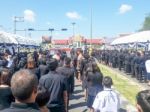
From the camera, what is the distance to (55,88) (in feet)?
27.3

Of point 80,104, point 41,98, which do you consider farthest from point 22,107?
point 80,104

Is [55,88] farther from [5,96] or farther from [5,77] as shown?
[5,96]

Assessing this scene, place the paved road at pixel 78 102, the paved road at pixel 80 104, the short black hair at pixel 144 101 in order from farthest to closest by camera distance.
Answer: the paved road at pixel 78 102
the paved road at pixel 80 104
the short black hair at pixel 144 101

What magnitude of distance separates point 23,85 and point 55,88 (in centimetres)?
454

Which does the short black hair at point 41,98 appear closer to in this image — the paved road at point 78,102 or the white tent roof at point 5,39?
the paved road at point 78,102

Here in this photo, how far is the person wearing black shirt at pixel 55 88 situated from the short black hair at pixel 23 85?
4.29 meters

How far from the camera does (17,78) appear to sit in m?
3.88

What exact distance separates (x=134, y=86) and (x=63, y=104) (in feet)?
49.1

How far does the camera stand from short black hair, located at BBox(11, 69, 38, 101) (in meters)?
3.79

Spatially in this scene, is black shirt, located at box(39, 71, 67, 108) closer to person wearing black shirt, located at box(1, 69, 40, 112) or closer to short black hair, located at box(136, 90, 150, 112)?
person wearing black shirt, located at box(1, 69, 40, 112)

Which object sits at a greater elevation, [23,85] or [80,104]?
[23,85]

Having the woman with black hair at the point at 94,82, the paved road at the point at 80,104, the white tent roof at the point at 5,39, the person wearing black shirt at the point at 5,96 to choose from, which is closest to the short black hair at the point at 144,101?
the person wearing black shirt at the point at 5,96

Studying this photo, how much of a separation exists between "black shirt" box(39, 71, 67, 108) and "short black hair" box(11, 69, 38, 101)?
4303 mm

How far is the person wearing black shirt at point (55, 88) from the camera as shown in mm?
8266
